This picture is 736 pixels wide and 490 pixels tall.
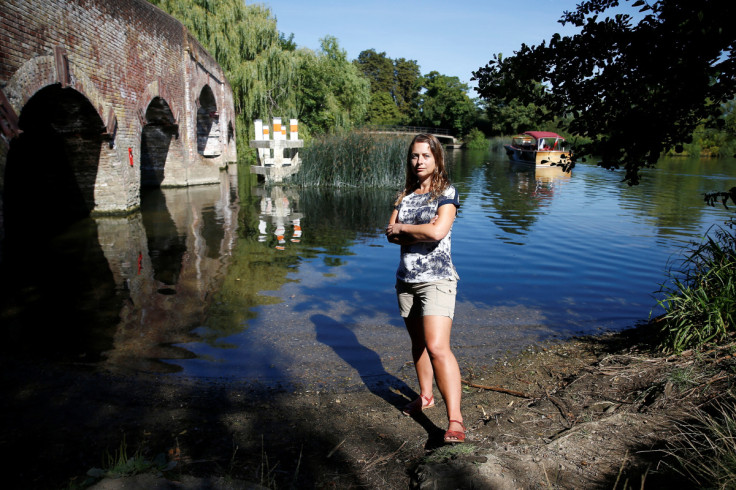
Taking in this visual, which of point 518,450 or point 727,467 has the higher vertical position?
point 727,467

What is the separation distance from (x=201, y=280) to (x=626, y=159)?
203 inches

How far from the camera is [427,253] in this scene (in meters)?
2.92

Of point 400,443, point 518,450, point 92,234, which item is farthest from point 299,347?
point 92,234

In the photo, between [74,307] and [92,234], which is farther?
[92,234]

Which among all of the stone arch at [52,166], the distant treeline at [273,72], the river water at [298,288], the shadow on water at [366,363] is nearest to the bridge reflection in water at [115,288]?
the river water at [298,288]

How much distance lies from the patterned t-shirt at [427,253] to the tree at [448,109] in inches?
2714

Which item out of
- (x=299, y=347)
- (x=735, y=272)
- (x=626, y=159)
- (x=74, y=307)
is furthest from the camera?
(x=74, y=307)

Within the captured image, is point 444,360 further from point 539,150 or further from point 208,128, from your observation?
point 539,150

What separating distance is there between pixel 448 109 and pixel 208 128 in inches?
2069

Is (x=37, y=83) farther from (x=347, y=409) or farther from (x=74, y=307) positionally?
(x=347, y=409)


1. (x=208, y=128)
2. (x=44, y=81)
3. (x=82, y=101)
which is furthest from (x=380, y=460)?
(x=208, y=128)

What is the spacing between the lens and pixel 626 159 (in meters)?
3.66

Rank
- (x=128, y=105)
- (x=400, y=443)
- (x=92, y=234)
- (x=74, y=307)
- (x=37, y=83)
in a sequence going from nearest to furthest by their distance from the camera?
1. (x=400, y=443)
2. (x=74, y=307)
3. (x=37, y=83)
4. (x=92, y=234)
5. (x=128, y=105)

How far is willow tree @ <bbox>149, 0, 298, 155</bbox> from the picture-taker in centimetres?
2361
